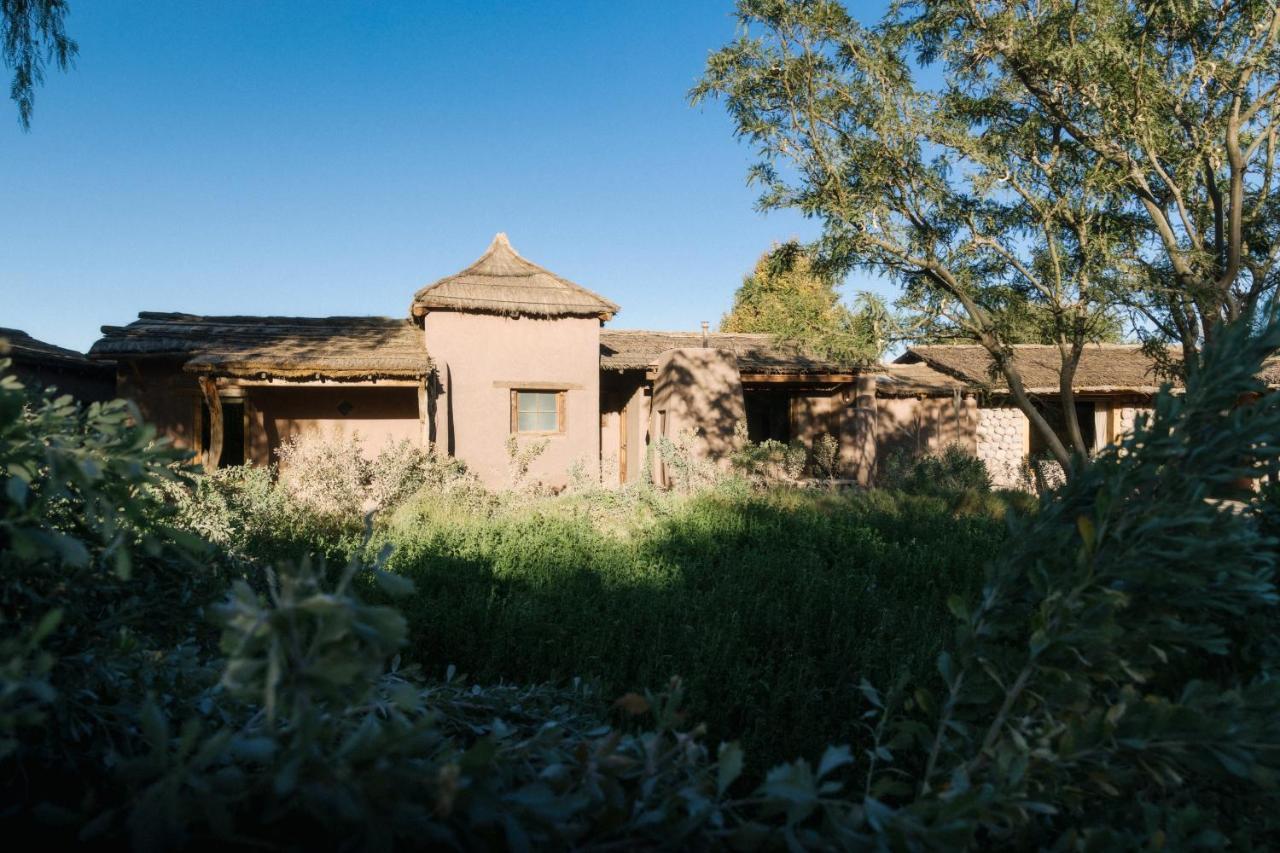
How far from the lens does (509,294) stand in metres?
12.0

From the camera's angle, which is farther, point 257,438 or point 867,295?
point 257,438

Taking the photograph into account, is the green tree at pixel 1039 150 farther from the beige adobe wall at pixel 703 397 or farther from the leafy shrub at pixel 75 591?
the leafy shrub at pixel 75 591

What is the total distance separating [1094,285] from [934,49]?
3424 millimetres

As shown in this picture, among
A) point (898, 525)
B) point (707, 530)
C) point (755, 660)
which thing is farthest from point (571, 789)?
point (898, 525)

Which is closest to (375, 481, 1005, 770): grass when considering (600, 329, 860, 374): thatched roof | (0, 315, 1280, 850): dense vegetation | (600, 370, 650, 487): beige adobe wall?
(0, 315, 1280, 850): dense vegetation

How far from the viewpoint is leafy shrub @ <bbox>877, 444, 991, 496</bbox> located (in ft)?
35.1

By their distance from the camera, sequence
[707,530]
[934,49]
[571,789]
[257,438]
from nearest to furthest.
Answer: [571,789], [707,530], [934,49], [257,438]

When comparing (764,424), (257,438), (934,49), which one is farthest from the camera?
(764,424)

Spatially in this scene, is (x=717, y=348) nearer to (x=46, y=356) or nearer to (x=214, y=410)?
(x=214, y=410)

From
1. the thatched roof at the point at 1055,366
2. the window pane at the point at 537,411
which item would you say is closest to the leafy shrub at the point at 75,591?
the window pane at the point at 537,411

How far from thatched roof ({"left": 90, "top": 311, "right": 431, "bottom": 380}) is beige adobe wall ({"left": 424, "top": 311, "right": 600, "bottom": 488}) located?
70 centimetres

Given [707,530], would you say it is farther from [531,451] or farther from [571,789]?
[531,451]

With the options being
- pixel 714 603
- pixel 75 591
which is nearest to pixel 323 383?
pixel 714 603

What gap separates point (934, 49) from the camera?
28.6ft
